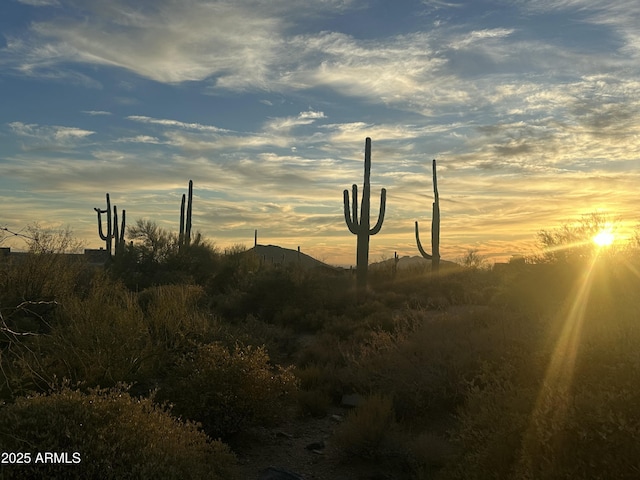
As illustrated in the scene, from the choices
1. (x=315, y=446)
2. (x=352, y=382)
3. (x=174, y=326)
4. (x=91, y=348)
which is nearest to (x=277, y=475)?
(x=315, y=446)

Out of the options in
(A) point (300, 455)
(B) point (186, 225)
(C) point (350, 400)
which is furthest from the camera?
(B) point (186, 225)

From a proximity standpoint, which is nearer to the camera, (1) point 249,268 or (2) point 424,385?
(2) point 424,385

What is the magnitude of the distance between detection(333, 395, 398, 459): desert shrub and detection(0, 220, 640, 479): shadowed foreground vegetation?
0.07 ft

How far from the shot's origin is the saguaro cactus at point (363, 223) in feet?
75.3

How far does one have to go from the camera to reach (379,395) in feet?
29.2

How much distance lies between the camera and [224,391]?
342 inches

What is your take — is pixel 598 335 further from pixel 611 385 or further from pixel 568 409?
pixel 568 409

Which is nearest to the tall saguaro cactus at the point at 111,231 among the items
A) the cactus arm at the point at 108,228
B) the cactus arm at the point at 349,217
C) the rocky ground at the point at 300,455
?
the cactus arm at the point at 108,228

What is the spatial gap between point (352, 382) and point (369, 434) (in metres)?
3.05

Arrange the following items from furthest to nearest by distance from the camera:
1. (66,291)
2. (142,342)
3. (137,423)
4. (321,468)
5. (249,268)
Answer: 1. (249,268)
2. (66,291)
3. (142,342)
4. (321,468)
5. (137,423)

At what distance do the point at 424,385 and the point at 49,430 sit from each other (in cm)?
535

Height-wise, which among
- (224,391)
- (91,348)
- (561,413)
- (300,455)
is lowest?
(300,455)

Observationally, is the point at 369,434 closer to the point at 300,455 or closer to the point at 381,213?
the point at 300,455

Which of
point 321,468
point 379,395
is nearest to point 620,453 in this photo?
point 321,468
